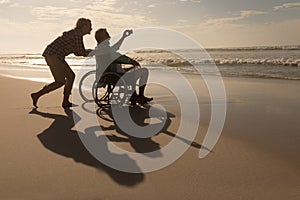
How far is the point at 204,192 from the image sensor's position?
314cm

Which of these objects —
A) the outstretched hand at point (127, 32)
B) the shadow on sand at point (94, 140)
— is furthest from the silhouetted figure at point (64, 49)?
the shadow on sand at point (94, 140)

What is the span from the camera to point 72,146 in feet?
14.7

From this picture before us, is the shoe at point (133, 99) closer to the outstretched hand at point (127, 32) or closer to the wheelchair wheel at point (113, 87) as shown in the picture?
the wheelchair wheel at point (113, 87)

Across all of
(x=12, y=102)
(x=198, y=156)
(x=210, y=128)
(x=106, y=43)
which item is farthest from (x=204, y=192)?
(x=12, y=102)

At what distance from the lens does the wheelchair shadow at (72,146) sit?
353 centimetres

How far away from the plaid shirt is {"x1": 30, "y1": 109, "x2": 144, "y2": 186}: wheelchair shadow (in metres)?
1.33

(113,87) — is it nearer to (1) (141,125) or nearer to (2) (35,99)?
(2) (35,99)

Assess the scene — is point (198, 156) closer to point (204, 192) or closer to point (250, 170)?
point (250, 170)

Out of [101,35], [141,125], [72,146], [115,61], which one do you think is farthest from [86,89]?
[72,146]

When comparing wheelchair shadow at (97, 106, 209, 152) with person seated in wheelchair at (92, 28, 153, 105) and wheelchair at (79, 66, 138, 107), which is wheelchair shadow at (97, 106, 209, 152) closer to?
wheelchair at (79, 66, 138, 107)

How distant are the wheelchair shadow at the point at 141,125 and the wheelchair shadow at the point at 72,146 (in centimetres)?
35

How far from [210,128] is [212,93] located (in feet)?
12.5

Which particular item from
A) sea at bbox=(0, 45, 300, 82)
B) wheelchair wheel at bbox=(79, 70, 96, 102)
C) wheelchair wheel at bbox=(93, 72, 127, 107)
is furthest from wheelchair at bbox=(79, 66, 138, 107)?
sea at bbox=(0, 45, 300, 82)

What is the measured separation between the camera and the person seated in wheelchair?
274 inches
